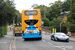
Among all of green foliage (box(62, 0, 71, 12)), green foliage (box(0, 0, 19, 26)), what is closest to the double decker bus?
green foliage (box(0, 0, 19, 26))

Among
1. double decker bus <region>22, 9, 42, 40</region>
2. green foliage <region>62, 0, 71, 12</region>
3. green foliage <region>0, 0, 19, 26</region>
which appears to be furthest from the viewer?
green foliage <region>62, 0, 71, 12</region>

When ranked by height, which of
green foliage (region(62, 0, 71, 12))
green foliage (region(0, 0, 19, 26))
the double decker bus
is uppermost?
green foliage (region(62, 0, 71, 12))

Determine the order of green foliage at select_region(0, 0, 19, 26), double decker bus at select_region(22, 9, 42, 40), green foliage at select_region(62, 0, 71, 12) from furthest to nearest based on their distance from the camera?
green foliage at select_region(62, 0, 71, 12) → green foliage at select_region(0, 0, 19, 26) → double decker bus at select_region(22, 9, 42, 40)

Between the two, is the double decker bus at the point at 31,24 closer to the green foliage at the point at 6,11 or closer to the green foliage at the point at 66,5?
the green foliage at the point at 6,11

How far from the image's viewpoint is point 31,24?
21953mm

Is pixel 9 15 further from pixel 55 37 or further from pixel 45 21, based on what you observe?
pixel 45 21

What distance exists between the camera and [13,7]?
2872cm

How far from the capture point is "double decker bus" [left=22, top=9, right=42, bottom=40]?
21.8 metres

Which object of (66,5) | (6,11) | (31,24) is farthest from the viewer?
(66,5)

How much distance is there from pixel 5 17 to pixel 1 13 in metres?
1.37

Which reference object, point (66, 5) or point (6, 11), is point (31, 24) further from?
point (66, 5)

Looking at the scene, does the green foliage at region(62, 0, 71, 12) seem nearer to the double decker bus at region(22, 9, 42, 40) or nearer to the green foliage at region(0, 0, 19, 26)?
the green foliage at region(0, 0, 19, 26)

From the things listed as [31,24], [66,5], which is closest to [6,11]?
[31,24]

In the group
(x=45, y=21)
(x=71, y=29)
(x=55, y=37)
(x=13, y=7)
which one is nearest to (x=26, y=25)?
(x=55, y=37)
